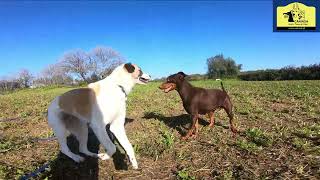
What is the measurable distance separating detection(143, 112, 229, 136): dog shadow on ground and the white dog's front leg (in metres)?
2.27

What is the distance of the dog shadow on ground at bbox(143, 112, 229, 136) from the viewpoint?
791 centimetres

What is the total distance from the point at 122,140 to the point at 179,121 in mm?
3659

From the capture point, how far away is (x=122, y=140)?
209 inches

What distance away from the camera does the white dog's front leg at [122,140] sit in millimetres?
5254

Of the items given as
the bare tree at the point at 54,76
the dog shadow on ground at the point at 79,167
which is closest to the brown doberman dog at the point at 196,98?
the dog shadow on ground at the point at 79,167

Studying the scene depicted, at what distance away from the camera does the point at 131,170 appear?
17.5ft

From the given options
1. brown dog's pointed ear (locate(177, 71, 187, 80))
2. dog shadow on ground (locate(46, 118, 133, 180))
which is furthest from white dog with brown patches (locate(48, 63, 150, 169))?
brown dog's pointed ear (locate(177, 71, 187, 80))

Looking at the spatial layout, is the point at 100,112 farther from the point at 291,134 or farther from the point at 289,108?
the point at 289,108

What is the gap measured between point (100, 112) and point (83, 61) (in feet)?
244

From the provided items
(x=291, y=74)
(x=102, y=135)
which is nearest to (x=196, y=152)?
(x=102, y=135)

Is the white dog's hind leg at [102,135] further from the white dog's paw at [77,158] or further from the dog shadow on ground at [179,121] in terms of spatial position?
the dog shadow on ground at [179,121]

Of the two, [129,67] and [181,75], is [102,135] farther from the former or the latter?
[181,75]

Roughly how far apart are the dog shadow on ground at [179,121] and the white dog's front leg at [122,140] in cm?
227

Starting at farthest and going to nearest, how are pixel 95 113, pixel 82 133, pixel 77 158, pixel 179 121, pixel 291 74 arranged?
pixel 291 74, pixel 179 121, pixel 82 133, pixel 77 158, pixel 95 113
